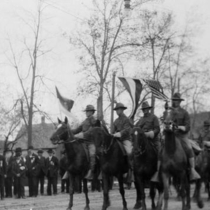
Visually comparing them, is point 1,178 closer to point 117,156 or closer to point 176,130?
point 117,156

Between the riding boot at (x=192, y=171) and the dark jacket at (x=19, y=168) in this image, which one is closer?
the riding boot at (x=192, y=171)

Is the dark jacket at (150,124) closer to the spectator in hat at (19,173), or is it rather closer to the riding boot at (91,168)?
the riding boot at (91,168)

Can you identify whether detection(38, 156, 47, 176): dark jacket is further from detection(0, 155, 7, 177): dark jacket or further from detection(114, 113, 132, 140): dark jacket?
detection(114, 113, 132, 140): dark jacket

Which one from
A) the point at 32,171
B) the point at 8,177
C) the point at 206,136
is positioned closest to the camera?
the point at 206,136

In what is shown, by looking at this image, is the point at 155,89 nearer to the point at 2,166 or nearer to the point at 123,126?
the point at 123,126

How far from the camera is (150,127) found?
1558 centimetres

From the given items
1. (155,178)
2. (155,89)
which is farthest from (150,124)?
(155,89)

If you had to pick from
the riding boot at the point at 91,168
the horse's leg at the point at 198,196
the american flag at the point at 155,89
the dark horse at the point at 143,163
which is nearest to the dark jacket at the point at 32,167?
the riding boot at the point at 91,168

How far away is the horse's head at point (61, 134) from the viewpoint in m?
15.5

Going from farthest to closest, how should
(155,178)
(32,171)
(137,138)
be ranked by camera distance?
(32,171), (155,178), (137,138)

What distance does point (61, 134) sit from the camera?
51.5ft

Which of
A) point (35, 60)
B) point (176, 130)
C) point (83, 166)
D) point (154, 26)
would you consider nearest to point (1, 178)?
point (83, 166)

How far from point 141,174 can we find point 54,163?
35.2ft

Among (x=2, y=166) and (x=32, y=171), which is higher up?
(x=2, y=166)
